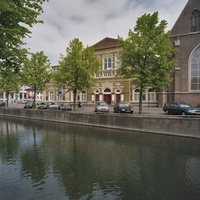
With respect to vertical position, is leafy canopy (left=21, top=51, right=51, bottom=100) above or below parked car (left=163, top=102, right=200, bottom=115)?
above

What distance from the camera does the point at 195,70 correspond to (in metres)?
29.2

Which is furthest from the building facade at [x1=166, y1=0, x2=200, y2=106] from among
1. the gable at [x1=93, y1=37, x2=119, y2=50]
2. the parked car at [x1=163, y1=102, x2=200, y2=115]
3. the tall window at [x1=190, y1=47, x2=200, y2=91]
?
the gable at [x1=93, y1=37, x2=119, y2=50]

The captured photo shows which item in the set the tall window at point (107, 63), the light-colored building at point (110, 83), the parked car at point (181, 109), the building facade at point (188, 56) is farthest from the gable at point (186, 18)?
the parked car at point (181, 109)

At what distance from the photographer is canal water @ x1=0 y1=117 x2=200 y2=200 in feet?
20.4

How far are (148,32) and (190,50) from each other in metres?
14.9

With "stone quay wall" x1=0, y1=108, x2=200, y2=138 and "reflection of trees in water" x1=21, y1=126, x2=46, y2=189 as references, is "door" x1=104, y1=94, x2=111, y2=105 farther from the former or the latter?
"reflection of trees in water" x1=21, y1=126, x2=46, y2=189

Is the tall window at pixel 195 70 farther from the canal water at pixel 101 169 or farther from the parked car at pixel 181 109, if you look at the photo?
the canal water at pixel 101 169

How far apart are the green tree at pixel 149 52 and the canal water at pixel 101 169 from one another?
6.93m

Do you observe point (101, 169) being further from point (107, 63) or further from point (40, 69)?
point (107, 63)

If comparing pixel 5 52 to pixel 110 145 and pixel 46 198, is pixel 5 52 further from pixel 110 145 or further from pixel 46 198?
pixel 110 145

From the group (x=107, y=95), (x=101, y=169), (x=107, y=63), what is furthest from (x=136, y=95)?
(x=101, y=169)

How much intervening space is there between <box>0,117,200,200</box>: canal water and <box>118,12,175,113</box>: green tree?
693 cm

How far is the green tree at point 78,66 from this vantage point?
22.7 m

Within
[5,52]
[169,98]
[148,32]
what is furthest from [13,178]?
[169,98]
